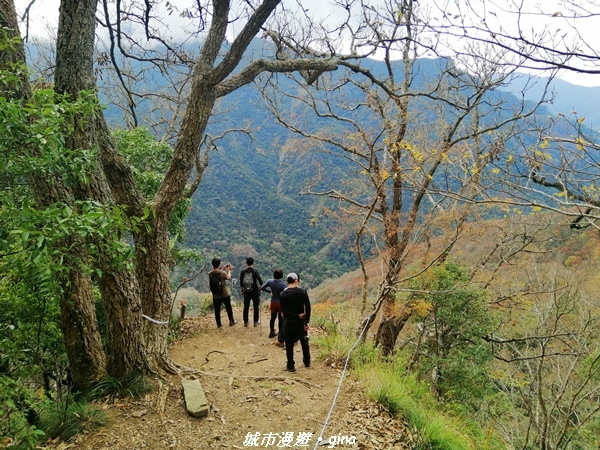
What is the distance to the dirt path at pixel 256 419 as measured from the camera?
441 centimetres

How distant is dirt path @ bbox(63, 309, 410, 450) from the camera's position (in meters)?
4.41

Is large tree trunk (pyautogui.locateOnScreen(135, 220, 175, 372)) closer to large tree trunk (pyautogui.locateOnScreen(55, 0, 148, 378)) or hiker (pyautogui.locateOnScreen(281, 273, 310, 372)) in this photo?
large tree trunk (pyautogui.locateOnScreen(55, 0, 148, 378))

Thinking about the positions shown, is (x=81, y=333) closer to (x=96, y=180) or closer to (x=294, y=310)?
(x=96, y=180)

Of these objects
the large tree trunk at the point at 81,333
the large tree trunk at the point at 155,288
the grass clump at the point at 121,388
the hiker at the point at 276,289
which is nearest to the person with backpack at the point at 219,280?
the hiker at the point at 276,289

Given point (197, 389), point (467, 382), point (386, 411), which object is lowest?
point (467, 382)

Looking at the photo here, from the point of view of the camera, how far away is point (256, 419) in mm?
4965

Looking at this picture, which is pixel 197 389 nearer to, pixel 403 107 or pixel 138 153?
pixel 138 153

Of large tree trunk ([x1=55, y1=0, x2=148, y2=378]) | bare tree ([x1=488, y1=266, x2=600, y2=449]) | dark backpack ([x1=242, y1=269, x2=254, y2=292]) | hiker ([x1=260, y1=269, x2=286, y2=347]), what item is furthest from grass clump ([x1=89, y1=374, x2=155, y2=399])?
bare tree ([x1=488, y1=266, x2=600, y2=449])

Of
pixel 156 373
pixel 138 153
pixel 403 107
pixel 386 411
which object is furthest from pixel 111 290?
pixel 403 107

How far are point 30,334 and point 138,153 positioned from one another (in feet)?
17.6

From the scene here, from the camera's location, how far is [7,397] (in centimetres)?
318

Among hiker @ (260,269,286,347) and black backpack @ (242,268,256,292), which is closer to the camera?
hiker @ (260,269,286,347)

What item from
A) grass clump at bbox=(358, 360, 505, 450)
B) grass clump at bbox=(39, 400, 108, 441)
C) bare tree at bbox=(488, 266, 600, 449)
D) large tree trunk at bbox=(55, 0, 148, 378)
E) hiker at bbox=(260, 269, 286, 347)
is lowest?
bare tree at bbox=(488, 266, 600, 449)

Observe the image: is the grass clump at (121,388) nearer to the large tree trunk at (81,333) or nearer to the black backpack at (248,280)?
the large tree trunk at (81,333)
